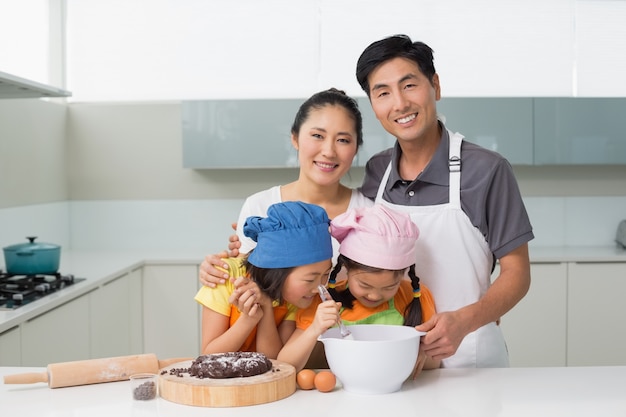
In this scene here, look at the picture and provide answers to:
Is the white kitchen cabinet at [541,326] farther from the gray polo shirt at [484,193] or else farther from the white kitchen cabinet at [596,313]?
the gray polo shirt at [484,193]

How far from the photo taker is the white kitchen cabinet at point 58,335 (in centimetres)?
268

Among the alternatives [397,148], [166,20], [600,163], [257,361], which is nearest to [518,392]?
[257,361]

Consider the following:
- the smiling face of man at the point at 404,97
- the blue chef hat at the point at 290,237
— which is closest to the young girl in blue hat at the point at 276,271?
the blue chef hat at the point at 290,237

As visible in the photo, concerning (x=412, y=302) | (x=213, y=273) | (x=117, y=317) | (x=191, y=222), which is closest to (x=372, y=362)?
(x=412, y=302)

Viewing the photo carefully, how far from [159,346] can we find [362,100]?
1.83m

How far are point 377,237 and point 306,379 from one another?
352 millimetres

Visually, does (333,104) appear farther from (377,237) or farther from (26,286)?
(26,286)

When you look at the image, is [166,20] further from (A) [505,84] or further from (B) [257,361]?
(B) [257,361]

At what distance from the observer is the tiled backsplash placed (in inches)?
186

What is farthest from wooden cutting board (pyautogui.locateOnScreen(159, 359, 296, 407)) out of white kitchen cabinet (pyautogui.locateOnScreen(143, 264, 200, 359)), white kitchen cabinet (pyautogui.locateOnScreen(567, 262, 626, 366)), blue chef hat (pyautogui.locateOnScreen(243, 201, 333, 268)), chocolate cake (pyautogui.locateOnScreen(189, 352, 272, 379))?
white kitchen cabinet (pyautogui.locateOnScreen(567, 262, 626, 366))

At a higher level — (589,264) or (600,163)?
(600,163)

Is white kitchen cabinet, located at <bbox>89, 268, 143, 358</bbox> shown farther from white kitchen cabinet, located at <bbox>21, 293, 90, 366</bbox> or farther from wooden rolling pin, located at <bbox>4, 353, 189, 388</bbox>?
wooden rolling pin, located at <bbox>4, 353, 189, 388</bbox>

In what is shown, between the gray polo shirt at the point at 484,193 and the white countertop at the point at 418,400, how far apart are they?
1.38 feet

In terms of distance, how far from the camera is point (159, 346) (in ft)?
13.5
